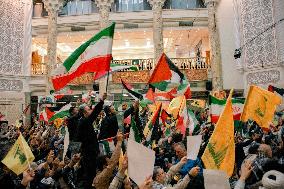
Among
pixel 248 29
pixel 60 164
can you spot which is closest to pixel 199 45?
pixel 248 29

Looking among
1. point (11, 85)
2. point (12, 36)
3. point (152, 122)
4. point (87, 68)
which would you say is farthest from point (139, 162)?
point (12, 36)

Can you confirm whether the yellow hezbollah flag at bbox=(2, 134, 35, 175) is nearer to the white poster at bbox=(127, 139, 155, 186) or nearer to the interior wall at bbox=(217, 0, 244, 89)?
the white poster at bbox=(127, 139, 155, 186)

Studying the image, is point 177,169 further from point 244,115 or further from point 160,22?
point 160,22

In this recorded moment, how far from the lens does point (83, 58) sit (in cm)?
536

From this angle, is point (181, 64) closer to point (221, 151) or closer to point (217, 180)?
point (221, 151)

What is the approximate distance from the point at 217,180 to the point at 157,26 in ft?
55.9

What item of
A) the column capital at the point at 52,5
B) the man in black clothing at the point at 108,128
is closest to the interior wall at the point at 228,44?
the column capital at the point at 52,5

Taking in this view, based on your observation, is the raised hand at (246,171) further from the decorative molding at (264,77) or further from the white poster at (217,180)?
the decorative molding at (264,77)

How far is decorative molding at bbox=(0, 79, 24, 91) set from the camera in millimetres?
15707

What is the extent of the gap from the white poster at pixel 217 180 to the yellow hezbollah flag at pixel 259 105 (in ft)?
9.72

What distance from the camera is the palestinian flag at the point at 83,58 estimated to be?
17.4ft

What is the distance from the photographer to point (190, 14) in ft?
66.5

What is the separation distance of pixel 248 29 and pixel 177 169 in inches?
503

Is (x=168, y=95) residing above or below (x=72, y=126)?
above
